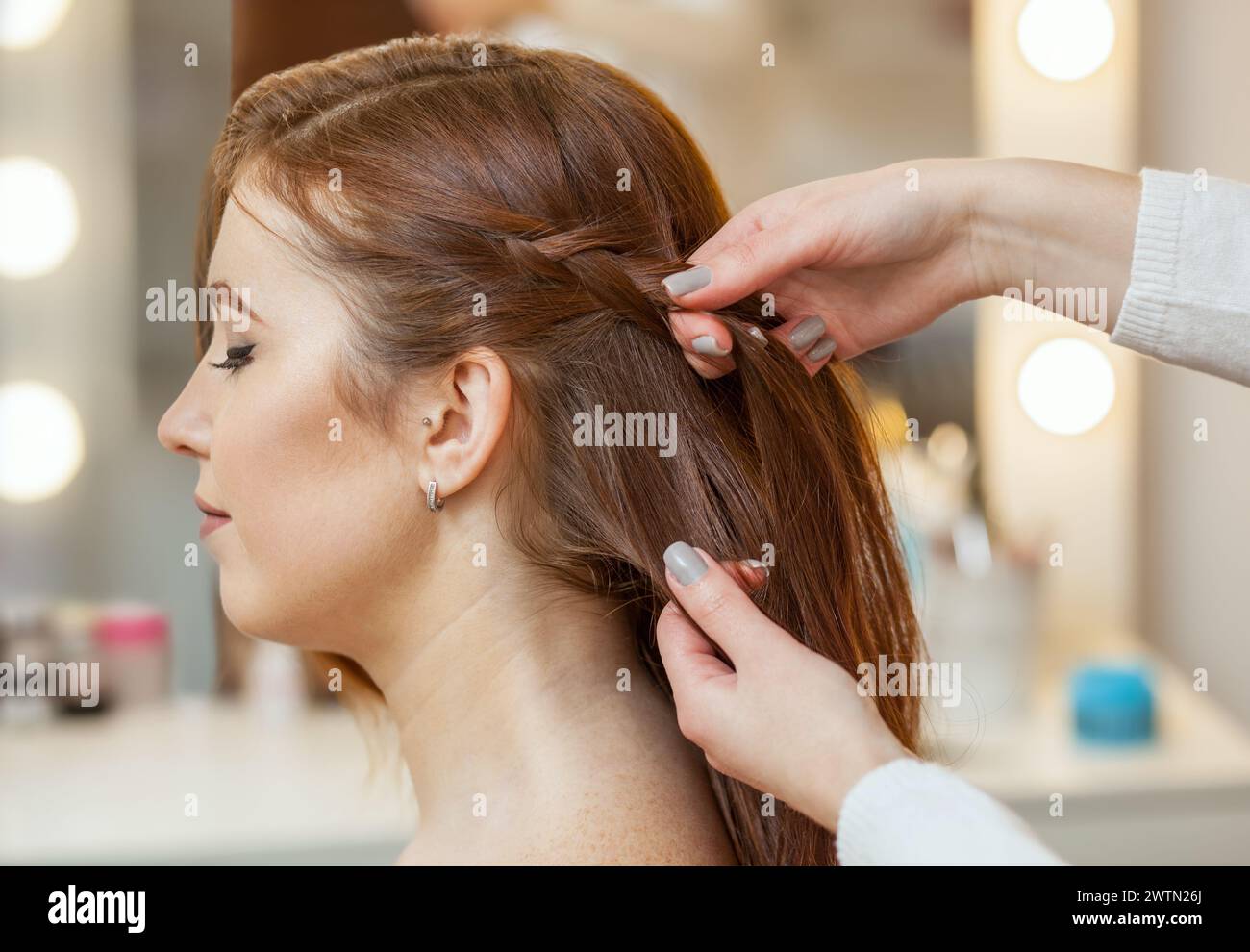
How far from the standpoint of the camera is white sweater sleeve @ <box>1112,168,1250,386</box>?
0.69 metres

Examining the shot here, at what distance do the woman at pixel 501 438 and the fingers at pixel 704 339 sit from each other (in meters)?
0.02

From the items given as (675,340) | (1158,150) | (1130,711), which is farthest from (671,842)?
(1158,150)

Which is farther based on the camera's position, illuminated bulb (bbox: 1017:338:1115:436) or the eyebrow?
illuminated bulb (bbox: 1017:338:1115:436)

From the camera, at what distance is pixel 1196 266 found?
0.69 metres

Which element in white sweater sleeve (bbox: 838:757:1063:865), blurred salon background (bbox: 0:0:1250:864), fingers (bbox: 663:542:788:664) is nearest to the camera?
white sweater sleeve (bbox: 838:757:1063:865)

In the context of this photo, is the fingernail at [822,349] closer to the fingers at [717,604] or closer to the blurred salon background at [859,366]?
the fingers at [717,604]

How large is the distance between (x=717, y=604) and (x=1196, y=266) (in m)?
0.35

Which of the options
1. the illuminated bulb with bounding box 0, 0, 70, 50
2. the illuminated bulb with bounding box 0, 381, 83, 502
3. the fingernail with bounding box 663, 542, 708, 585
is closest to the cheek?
the fingernail with bounding box 663, 542, 708, 585

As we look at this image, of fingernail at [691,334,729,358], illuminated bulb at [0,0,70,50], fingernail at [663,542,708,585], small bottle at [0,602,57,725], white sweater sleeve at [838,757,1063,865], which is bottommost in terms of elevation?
small bottle at [0,602,57,725]

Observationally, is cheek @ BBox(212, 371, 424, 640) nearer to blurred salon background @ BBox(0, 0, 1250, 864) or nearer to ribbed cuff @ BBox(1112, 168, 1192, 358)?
ribbed cuff @ BBox(1112, 168, 1192, 358)

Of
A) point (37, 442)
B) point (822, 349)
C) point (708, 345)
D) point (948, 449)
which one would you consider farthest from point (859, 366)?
point (37, 442)

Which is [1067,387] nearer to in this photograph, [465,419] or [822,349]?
[822,349]

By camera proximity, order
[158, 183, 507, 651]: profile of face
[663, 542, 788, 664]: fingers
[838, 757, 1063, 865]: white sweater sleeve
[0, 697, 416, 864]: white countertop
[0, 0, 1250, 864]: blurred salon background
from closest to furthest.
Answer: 1. [838, 757, 1063, 865]: white sweater sleeve
2. [663, 542, 788, 664]: fingers
3. [158, 183, 507, 651]: profile of face
4. [0, 697, 416, 864]: white countertop
5. [0, 0, 1250, 864]: blurred salon background

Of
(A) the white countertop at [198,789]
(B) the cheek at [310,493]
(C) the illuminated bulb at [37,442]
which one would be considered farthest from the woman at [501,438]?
(C) the illuminated bulb at [37,442]
